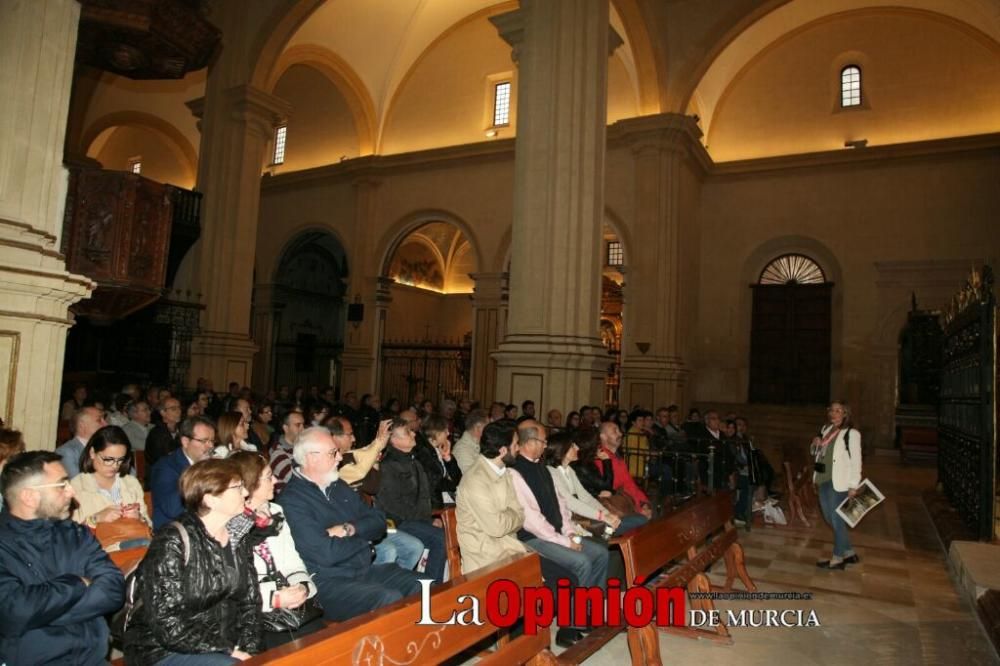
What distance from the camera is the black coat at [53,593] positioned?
241cm

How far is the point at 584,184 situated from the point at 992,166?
12361mm

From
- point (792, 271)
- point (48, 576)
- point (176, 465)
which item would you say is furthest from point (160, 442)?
point (792, 271)

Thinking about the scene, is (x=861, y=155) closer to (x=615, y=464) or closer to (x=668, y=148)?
(x=668, y=148)

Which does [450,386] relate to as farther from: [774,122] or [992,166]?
[992,166]

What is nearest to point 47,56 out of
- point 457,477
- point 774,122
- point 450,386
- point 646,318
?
point 457,477

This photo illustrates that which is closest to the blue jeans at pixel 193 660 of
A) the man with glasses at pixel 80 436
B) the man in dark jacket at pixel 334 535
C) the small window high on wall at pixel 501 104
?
the man in dark jacket at pixel 334 535

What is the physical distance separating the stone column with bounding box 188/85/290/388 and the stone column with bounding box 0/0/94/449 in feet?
32.1

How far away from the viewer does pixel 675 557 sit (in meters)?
5.05

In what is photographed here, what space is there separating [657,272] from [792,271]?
4348mm

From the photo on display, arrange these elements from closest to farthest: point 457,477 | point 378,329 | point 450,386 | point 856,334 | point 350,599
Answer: point 350,599, point 457,477, point 856,334, point 378,329, point 450,386

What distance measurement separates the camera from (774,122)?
62.0 feet

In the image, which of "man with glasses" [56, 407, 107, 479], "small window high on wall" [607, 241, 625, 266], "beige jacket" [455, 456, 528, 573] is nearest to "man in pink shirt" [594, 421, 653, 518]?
"beige jacket" [455, 456, 528, 573]

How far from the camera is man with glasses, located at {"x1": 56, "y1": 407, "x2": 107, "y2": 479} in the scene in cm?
495

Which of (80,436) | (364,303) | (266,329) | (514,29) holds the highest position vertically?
(514,29)
